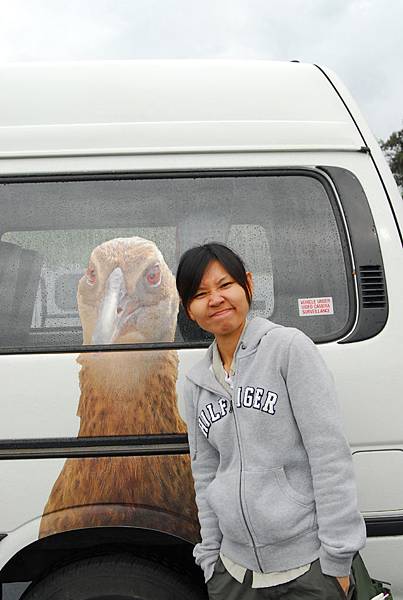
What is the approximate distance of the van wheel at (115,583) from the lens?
→ 6.52ft

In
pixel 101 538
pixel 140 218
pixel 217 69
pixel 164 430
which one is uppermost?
pixel 217 69

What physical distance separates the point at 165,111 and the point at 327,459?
1371mm

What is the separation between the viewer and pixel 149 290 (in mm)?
2123

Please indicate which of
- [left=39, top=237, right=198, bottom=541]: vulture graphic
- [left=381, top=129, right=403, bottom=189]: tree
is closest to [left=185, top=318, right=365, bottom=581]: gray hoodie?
[left=39, top=237, right=198, bottom=541]: vulture graphic

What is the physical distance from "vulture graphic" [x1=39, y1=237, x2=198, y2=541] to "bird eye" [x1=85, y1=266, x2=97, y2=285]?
6cm

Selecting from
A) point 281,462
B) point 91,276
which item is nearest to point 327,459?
point 281,462

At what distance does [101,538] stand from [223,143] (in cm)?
141

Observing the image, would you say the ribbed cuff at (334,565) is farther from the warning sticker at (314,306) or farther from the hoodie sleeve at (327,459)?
the warning sticker at (314,306)

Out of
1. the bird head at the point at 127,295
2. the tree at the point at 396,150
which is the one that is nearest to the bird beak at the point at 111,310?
the bird head at the point at 127,295

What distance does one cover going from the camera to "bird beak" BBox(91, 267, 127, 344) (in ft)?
6.84

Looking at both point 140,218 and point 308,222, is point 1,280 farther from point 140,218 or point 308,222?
point 308,222

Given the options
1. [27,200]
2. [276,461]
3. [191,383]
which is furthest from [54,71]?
[276,461]

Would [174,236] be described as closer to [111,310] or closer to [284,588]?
[111,310]

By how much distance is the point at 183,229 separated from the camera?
216cm
